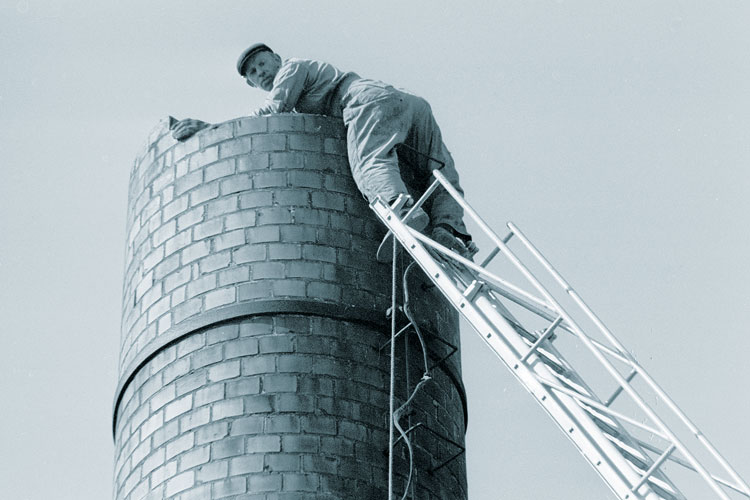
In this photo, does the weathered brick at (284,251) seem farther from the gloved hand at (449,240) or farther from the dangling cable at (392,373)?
the gloved hand at (449,240)

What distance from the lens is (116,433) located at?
49.5ft

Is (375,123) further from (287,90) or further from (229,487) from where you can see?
(229,487)

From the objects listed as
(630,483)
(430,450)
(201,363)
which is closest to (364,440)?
(430,450)

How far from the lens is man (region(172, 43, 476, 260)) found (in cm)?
1505

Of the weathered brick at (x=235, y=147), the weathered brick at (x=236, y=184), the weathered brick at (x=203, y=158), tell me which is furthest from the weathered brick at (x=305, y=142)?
the weathered brick at (x=203, y=158)

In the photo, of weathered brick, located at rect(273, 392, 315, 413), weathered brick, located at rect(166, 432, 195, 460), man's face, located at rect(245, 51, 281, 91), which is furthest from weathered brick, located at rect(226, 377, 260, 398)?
man's face, located at rect(245, 51, 281, 91)

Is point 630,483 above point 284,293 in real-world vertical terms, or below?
below

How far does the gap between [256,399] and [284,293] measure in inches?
40.9

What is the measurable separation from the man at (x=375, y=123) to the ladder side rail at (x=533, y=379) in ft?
2.43

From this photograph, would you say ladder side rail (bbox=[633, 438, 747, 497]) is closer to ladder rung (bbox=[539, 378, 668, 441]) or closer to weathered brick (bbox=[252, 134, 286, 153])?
ladder rung (bbox=[539, 378, 668, 441])

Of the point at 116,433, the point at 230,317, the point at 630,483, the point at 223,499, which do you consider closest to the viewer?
the point at 630,483

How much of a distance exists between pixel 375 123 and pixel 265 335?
244 centimetres

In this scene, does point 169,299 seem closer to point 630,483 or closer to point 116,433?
point 116,433

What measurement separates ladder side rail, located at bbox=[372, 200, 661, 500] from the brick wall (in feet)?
1.98
